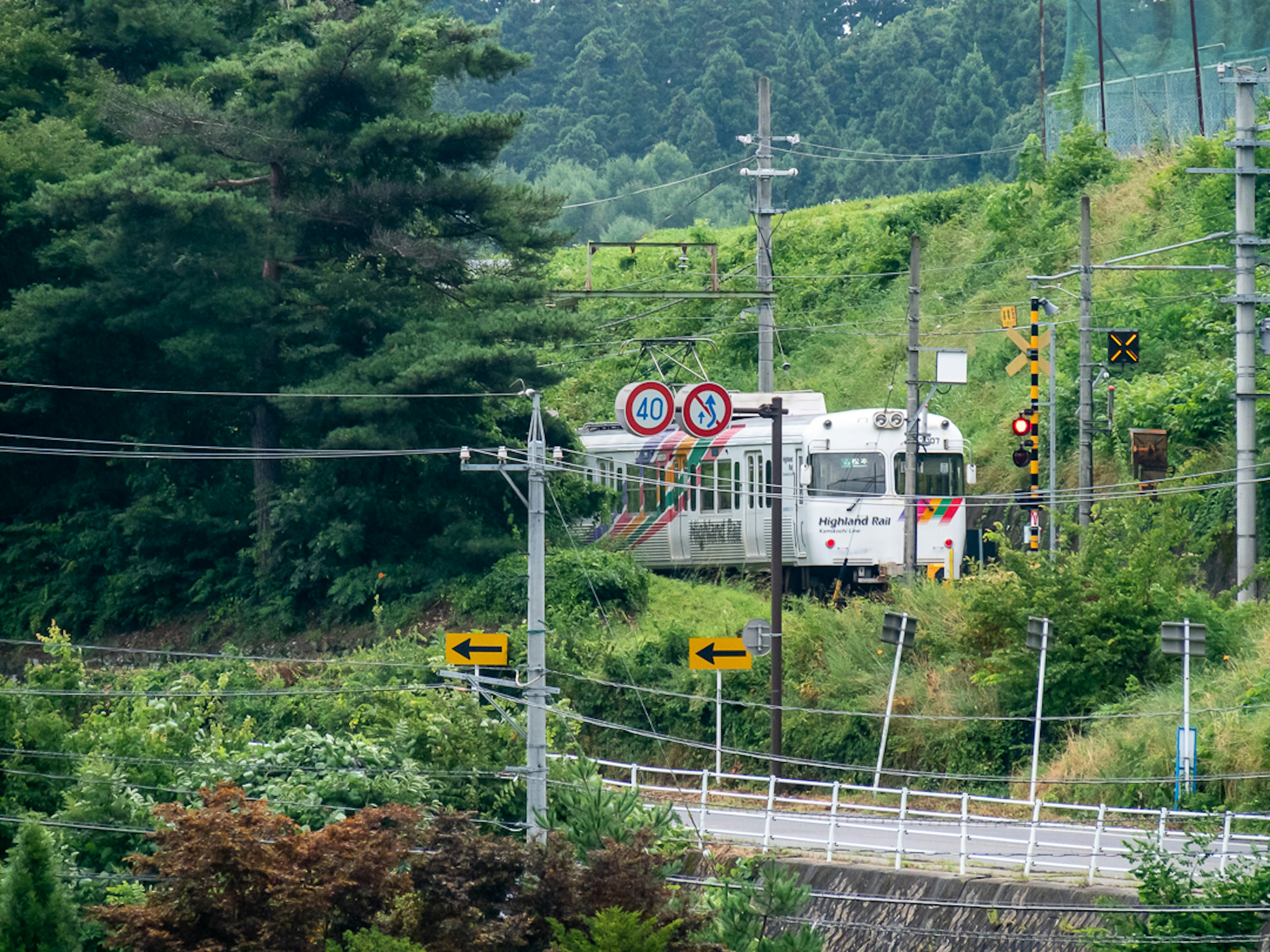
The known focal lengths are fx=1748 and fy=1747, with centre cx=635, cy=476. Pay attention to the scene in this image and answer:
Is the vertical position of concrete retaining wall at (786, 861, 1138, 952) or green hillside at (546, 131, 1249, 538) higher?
green hillside at (546, 131, 1249, 538)

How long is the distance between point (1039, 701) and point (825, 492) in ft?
29.6

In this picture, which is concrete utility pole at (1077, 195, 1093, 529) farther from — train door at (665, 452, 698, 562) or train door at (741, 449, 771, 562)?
train door at (665, 452, 698, 562)

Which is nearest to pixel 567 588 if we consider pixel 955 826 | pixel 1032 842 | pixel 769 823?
pixel 955 826

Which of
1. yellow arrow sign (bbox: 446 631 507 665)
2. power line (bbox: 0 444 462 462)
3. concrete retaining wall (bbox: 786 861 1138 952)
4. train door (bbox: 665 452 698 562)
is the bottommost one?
concrete retaining wall (bbox: 786 861 1138 952)

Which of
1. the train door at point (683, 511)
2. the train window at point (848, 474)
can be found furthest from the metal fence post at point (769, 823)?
the train door at point (683, 511)

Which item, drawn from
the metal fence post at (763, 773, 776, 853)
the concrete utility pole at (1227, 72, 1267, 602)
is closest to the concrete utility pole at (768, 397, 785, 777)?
the metal fence post at (763, 773, 776, 853)

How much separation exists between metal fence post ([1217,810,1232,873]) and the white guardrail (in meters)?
0.02

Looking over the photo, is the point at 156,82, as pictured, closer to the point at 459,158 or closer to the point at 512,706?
the point at 459,158

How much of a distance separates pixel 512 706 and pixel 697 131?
72.9 metres

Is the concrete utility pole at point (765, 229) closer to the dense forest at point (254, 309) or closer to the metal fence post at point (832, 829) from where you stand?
the dense forest at point (254, 309)

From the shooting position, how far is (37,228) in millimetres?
37031

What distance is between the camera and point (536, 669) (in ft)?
65.6

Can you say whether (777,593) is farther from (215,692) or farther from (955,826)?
(215,692)

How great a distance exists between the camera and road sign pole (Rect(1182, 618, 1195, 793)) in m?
22.9
